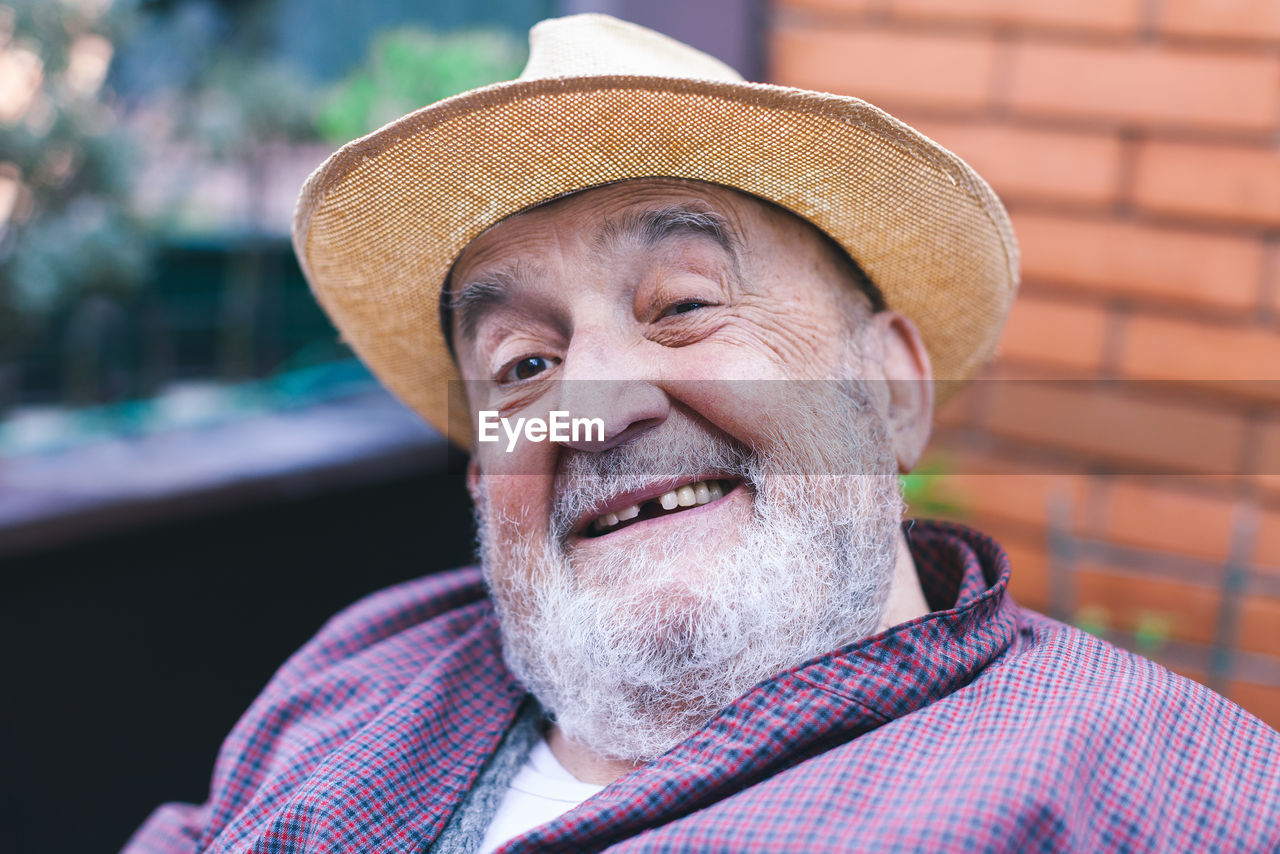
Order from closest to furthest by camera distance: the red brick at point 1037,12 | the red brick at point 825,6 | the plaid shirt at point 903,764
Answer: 1. the plaid shirt at point 903,764
2. the red brick at point 1037,12
3. the red brick at point 825,6

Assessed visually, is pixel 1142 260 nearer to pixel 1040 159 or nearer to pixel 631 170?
pixel 1040 159

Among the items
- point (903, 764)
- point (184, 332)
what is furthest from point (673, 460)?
point (184, 332)

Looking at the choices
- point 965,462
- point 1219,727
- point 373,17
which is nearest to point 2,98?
point 373,17

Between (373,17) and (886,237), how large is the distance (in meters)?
2.25

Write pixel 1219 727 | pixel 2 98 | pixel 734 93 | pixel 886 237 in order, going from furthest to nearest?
pixel 2 98 → pixel 886 237 → pixel 734 93 → pixel 1219 727

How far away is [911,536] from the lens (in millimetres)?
1730

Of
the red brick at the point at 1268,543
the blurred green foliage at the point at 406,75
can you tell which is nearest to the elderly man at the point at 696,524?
the red brick at the point at 1268,543

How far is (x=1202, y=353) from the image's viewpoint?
2393 mm

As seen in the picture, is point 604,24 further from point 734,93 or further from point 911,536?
point 911,536

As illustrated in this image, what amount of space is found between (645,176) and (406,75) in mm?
2009

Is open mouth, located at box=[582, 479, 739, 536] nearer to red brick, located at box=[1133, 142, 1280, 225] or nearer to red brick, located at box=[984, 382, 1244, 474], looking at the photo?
red brick, located at box=[984, 382, 1244, 474]

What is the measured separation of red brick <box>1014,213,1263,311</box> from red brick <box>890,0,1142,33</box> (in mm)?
463

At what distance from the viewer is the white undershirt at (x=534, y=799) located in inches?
56.9

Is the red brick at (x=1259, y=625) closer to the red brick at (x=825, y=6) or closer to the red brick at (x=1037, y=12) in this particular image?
the red brick at (x=1037, y=12)
